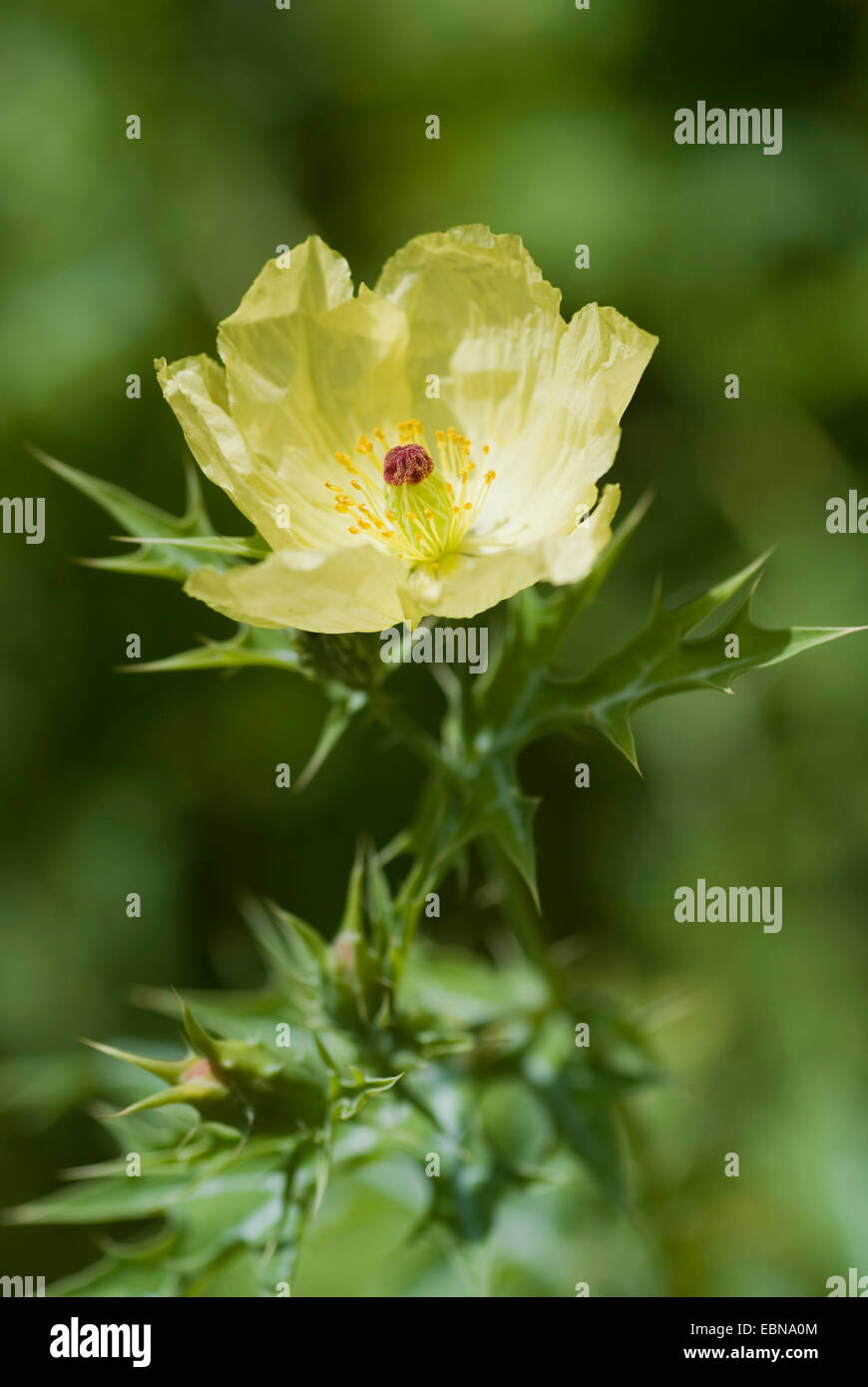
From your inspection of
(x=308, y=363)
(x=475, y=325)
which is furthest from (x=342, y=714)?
(x=475, y=325)

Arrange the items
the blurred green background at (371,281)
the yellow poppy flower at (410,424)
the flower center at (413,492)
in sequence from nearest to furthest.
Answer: the yellow poppy flower at (410,424) < the flower center at (413,492) < the blurred green background at (371,281)

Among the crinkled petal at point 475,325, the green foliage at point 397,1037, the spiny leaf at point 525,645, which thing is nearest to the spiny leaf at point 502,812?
the green foliage at point 397,1037

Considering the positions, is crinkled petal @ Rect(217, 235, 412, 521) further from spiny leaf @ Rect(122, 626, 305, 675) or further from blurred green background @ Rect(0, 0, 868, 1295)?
blurred green background @ Rect(0, 0, 868, 1295)

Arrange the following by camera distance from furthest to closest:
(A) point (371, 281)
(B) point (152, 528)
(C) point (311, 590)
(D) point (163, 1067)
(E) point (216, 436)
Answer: (A) point (371, 281)
(B) point (152, 528)
(E) point (216, 436)
(D) point (163, 1067)
(C) point (311, 590)

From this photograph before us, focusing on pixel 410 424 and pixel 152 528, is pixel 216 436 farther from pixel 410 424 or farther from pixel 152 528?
pixel 410 424

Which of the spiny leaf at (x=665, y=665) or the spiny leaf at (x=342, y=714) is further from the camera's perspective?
the spiny leaf at (x=342, y=714)

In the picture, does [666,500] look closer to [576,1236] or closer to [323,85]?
[323,85]

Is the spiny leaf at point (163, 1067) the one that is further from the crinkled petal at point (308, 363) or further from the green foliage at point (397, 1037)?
the crinkled petal at point (308, 363)

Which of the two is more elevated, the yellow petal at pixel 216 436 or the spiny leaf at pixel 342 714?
the yellow petal at pixel 216 436
